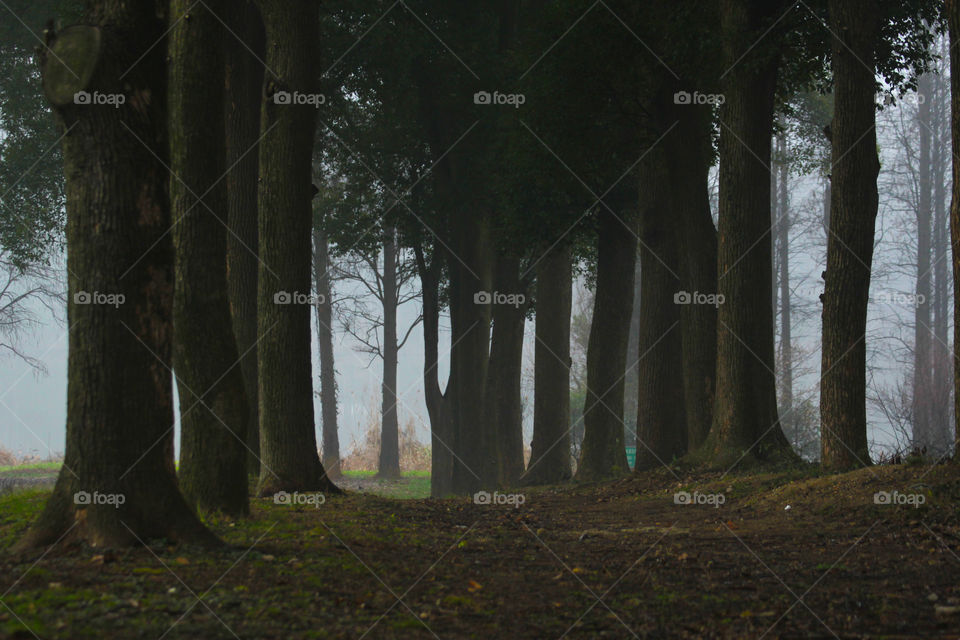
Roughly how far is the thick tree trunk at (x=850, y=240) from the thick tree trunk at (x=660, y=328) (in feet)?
14.6

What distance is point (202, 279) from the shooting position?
880 cm

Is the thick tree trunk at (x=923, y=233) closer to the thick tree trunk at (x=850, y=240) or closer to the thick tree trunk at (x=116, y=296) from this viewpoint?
the thick tree trunk at (x=850, y=240)

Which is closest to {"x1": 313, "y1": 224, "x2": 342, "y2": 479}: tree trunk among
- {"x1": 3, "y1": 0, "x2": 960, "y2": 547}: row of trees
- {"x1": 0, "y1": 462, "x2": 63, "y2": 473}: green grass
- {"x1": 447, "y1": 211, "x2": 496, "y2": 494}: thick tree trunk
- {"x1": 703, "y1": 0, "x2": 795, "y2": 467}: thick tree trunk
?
{"x1": 3, "y1": 0, "x2": 960, "y2": 547}: row of trees

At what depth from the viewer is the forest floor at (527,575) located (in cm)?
531

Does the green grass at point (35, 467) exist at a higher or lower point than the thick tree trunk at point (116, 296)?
lower

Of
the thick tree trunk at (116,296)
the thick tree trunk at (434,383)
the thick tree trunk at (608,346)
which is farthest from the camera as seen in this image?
the thick tree trunk at (434,383)

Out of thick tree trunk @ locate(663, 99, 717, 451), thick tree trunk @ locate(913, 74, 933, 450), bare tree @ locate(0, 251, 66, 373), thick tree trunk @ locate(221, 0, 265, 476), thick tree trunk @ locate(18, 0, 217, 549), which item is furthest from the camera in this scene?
thick tree trunk @ locate(913, 74, 933, 450)

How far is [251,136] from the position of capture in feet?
46.3

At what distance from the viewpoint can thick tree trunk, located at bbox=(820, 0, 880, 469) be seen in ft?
40.0

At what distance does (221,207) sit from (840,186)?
796cm

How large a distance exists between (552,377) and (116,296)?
49.6ft

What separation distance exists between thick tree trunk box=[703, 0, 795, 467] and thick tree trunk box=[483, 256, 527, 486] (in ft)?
26.9

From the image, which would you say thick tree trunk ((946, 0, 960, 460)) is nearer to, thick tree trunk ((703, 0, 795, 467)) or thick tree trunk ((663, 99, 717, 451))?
thick tree trunk ((703, 0, 795, 467))

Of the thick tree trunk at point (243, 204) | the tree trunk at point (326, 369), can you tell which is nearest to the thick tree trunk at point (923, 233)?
the tree trunk at point (326, 369)
